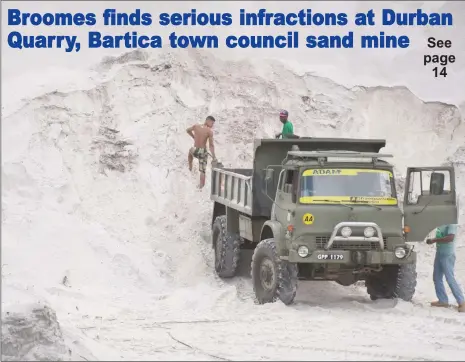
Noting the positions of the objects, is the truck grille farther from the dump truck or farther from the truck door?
the truck door

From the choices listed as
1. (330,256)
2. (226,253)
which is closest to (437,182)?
(330,256)

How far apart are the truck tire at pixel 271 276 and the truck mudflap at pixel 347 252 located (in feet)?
0.98

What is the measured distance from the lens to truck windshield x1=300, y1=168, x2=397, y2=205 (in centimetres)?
1370

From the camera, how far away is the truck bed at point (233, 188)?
15148mm

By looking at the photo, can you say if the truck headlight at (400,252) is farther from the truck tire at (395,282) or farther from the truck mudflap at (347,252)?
the truck tire at (395,282)

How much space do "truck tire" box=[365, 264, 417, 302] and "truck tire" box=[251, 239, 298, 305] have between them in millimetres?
1786

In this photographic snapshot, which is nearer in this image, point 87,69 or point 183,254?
point 183,254

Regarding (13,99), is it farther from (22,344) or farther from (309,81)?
(22,344)

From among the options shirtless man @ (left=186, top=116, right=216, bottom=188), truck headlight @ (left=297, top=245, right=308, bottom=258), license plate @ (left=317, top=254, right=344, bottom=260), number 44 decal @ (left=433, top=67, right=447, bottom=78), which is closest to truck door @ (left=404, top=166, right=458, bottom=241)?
license plate @ (left=317, top=254, right=344, bottom=260)

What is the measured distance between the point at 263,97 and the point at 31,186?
7.92 metres

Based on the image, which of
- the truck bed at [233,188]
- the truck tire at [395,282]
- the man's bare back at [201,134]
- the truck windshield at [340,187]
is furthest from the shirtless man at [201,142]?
the truck tire at [395,282]

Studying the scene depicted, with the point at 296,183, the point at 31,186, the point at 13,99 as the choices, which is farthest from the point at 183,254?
the point at 13,99

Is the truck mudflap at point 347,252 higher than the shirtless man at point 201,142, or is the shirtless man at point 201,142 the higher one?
the shirtless man at point 201,142

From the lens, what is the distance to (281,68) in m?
24.5
